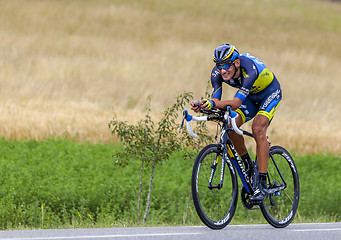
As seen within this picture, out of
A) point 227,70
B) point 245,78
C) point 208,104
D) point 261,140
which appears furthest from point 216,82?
point 261,140

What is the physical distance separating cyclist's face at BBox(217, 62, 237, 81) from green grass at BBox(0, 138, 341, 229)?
Answer: 2.64 meters

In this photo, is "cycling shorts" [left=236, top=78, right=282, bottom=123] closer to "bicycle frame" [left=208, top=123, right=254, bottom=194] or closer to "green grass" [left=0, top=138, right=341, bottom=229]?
"bicycle frame" [left=208, top=123, right=254, bottom=194]

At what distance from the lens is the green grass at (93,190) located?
11.2m

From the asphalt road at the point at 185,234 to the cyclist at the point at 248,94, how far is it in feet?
1.70

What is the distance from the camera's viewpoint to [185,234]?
8125mm

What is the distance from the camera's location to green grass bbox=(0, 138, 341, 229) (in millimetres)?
11230

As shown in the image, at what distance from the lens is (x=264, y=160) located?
8.82 m

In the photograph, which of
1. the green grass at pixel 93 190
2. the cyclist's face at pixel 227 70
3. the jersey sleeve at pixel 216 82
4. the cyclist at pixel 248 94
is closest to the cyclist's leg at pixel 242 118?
the cyclist at pixel 248 94

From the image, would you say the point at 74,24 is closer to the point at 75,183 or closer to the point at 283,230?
the point at 75,183

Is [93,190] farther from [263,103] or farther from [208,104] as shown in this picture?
[208,104]

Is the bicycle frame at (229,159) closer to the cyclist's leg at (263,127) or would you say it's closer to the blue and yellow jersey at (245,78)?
the cyclist's leg at (263,127)

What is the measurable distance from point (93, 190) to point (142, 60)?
23.4 m

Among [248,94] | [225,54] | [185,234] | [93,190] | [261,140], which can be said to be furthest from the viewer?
[93,190]

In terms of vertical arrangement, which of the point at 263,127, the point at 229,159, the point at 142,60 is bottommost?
the point at 229,159
